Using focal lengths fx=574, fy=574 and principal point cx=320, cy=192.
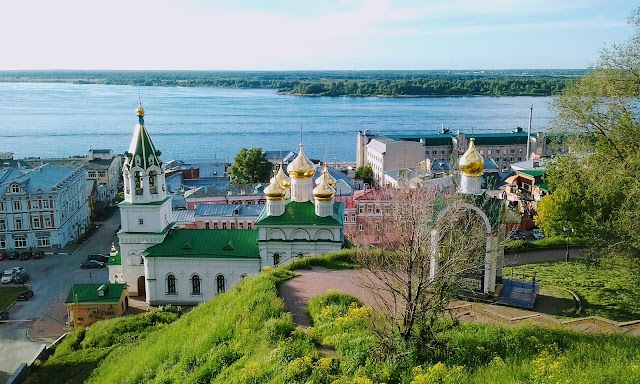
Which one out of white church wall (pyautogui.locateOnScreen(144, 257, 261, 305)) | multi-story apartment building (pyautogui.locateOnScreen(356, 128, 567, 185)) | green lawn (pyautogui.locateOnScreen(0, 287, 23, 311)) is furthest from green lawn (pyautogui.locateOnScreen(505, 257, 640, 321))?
multi-story apartment building (pyautogui.locateOnScreen(356, 128, 567, 185))

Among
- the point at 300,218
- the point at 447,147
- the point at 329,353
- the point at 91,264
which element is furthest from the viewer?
the point at 447,147

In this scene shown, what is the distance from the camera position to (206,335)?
12141 millimetres

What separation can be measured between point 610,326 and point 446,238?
3158 mm

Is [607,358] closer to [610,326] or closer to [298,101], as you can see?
[610,326]

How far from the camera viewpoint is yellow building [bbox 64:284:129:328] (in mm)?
20141

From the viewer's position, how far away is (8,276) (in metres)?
25.7

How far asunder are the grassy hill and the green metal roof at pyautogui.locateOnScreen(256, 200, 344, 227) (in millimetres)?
6108

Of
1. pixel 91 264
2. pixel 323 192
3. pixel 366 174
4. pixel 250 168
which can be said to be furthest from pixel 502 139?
pixel 91 264

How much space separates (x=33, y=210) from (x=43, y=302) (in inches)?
354

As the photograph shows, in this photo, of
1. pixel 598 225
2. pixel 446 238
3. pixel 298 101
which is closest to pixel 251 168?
pixel 598 225

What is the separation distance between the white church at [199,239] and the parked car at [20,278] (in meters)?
6.52

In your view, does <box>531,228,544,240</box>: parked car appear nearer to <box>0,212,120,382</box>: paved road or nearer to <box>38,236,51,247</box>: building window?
<box>0,212,120,382</box>: paved road

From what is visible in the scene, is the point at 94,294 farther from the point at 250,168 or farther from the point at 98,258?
the point at 250,168

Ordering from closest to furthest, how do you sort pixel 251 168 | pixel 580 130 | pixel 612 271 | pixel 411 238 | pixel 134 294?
pixel 411 238, pixel 580 130, pixel 612 271, pixel 134 294, pixel 251 168
